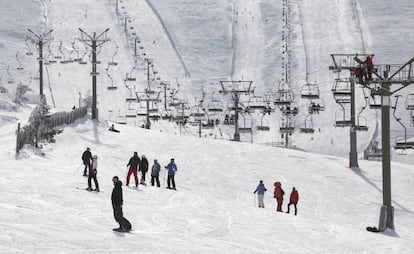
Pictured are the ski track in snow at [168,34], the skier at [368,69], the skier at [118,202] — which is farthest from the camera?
the ski track in snow at [168,34]

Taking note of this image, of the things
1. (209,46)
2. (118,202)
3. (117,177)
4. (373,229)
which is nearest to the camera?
(118,202)

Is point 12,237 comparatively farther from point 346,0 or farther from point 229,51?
point 346,0

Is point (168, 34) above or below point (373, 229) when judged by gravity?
above

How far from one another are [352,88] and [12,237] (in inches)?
1058

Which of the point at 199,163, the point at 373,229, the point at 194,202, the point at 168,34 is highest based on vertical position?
the point at 168,34

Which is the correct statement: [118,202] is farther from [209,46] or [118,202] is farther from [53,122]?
[209,46]

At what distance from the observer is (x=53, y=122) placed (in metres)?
35.3

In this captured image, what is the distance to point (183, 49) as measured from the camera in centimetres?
10175

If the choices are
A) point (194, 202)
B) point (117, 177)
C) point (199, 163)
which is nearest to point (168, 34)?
point (199, 163)

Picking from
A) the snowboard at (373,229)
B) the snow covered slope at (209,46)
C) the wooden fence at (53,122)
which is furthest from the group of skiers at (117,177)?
the snow covered slope at (209,46)

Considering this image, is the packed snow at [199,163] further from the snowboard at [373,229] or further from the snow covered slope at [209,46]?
the snowboard at [373,229]

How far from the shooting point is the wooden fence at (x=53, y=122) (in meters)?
27.6

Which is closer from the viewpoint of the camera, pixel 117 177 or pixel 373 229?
pixel 117 177

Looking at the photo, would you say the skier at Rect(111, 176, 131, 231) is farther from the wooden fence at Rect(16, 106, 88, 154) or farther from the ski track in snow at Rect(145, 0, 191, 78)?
the ski track in snow at Rect(145, 0, 191, 78)
